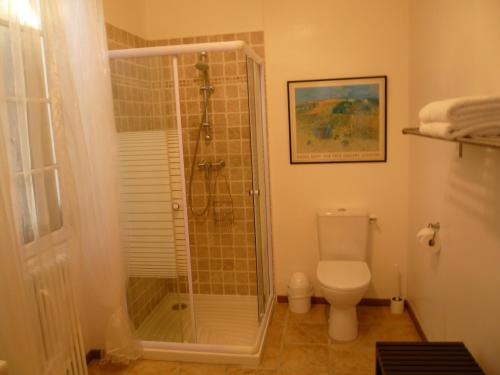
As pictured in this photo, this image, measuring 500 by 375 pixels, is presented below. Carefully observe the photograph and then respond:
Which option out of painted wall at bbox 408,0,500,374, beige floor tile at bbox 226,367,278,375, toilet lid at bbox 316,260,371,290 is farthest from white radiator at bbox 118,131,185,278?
painted wall at bbox 408,0,500,374

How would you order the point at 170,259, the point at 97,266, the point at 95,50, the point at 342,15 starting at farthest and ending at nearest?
the point at 342,15
the point at 170,259
the point at 97,266
the point at 95,50

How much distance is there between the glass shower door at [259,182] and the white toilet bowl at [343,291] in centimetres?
45

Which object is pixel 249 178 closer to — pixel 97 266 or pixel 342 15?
pixel 97 266

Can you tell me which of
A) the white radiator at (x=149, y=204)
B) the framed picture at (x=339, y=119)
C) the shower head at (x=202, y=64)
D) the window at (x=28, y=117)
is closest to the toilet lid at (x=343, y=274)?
the framed picture at (x=339, y=119)

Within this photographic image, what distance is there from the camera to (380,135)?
124 inches

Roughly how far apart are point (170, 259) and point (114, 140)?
867 mm

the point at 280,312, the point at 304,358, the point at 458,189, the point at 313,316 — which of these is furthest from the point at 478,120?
the point at 280,312

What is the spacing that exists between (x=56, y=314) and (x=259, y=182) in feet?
5.26

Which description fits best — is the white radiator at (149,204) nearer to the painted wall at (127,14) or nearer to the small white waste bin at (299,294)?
the painted wall at (127,14)

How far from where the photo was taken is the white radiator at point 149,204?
8.63 ft

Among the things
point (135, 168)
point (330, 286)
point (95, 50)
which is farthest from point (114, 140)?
point (330, 286)

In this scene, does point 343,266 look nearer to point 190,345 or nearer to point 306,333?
point 306,333

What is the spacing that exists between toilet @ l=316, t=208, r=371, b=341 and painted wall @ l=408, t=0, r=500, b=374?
0.41 m

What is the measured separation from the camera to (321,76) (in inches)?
124
